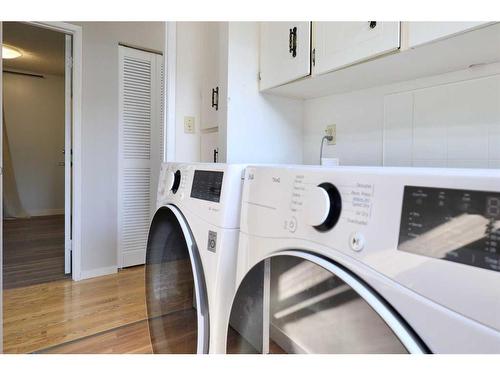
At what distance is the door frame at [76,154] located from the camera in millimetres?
2541

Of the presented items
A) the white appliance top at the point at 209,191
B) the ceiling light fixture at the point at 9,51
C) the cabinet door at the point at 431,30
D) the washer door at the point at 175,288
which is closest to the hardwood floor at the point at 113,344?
the washer door at the point at 175,288

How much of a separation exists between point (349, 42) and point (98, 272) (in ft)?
Answer: 8.60

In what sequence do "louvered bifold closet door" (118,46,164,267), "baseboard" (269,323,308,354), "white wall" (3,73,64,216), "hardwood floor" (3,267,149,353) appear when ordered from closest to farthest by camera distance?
"baseboard" (269,323,308,354) → "hardwood floor" (3,267,149,353) → "louvered bifold closet door" (118,46,164,267) → "white wall" (3,73,64,216)

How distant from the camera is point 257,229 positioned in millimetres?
716

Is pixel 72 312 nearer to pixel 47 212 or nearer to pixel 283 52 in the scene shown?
pixel 283 52

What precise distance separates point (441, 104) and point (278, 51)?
26.8 inches

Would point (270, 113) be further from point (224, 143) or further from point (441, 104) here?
point (441, 104)

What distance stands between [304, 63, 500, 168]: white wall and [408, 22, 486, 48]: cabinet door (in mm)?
304

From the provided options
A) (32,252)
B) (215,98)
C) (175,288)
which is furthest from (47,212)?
(175,288)

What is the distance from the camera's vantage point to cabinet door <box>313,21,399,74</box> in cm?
94

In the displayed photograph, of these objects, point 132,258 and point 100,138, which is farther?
point 132,258

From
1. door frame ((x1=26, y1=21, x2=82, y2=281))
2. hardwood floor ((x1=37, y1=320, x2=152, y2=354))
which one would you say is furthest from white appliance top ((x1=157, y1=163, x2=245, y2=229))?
door frame ((x1=26, y1=21, x2=82, y2=281))

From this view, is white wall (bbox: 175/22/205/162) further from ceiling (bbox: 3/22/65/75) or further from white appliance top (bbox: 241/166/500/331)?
ceiling (bbox: 3/22/65/75)

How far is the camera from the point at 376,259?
0.45 m
